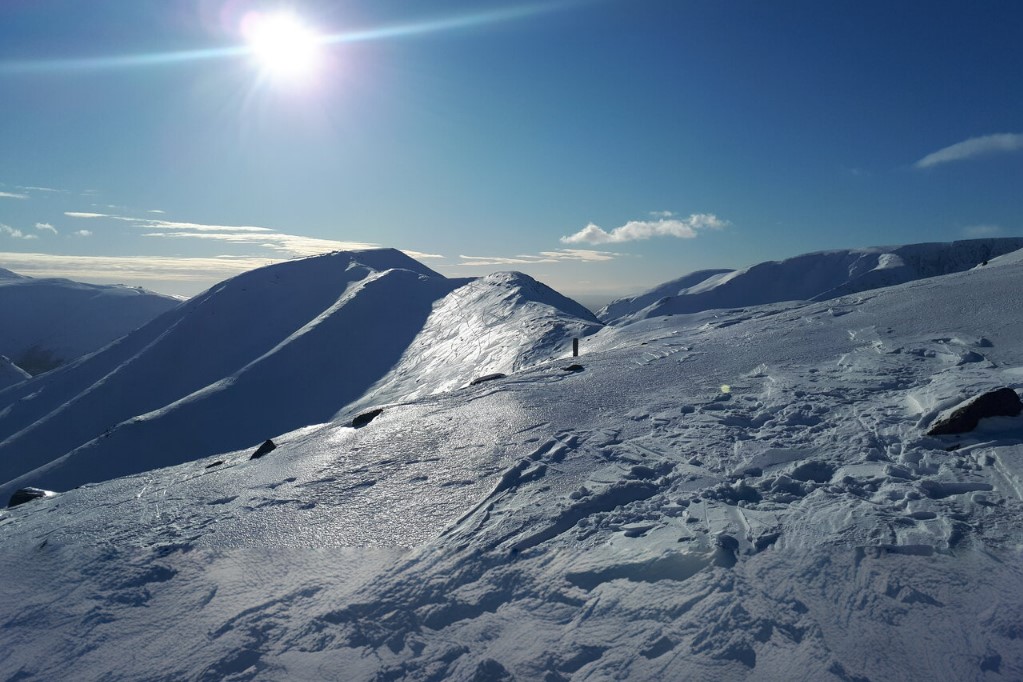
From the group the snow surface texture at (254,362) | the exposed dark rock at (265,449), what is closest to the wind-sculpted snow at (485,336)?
the snow surface texture at (254,362)

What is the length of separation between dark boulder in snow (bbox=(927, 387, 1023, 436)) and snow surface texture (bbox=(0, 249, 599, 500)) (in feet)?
66.7

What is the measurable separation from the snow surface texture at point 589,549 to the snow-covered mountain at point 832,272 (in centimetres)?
5403

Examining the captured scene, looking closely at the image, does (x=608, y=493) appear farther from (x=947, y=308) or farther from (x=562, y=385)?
(x=947, y=308)

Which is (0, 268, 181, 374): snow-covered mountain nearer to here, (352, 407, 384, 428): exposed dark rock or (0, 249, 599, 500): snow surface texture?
(0, 249, 599, 500): snow surface texture

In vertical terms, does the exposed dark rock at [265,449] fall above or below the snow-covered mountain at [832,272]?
below

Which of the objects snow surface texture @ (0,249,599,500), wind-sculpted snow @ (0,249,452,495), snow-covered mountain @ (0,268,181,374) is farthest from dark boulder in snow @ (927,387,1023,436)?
snow-covered mountain @ (0,268,181,374)

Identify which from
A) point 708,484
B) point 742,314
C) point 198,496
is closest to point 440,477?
point 708,484

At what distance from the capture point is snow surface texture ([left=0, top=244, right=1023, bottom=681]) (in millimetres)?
4188

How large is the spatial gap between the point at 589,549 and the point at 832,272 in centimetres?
7876

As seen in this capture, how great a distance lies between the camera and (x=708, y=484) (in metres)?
6.33

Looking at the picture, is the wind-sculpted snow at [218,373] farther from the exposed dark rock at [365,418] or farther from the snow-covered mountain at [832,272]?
the snow-covered mountain at [832,272]

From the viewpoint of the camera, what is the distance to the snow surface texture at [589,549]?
419 centimetres

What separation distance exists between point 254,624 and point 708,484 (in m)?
4.77

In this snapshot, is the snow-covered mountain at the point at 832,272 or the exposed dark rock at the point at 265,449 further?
the snow-covered mountain at the point at 832,272
